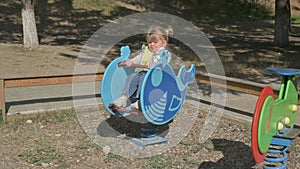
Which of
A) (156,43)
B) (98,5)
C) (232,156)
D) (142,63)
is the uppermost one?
(98,5)

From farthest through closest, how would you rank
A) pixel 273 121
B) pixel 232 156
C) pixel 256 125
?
1. pixel 232 156
2. pixel 273 121
3. pixel 256 125

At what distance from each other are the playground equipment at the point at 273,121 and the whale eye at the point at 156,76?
1.40 metres

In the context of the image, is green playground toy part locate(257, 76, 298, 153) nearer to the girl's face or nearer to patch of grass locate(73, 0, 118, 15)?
the girl's face

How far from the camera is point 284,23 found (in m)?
14.2

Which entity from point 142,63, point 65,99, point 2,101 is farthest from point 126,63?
point 65,99

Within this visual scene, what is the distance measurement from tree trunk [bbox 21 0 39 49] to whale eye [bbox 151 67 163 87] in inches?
390

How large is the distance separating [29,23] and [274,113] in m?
11.5

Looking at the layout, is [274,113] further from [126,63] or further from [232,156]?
[126,63]

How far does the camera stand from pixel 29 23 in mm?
14258

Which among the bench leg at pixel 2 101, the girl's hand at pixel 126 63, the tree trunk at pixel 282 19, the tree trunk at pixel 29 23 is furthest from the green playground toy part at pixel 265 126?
the tree trunk at pixel 29 23

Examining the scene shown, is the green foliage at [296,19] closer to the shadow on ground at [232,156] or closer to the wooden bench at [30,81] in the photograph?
the wooden bench at [30,81]

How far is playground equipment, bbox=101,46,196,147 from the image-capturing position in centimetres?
519

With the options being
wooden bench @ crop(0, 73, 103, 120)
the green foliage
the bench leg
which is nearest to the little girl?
wooden bench @ crop(0, 73, 103, 120)

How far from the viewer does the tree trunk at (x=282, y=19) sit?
14023 mm
